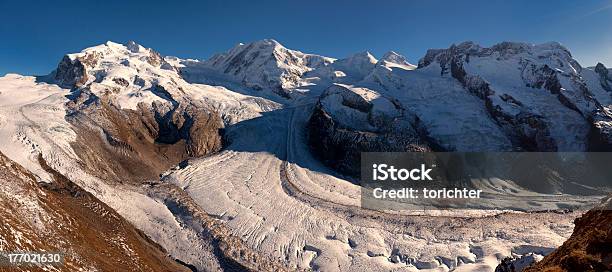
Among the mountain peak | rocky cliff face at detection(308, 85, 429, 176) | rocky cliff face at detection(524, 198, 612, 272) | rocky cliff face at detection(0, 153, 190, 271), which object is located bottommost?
rocky cliff face at detection(0, 153, 190, 271)

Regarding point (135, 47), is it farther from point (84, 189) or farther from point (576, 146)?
point (576, 146)

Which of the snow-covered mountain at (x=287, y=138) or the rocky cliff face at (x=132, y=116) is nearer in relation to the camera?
the snow-covered mountain at (x=287, y=138)

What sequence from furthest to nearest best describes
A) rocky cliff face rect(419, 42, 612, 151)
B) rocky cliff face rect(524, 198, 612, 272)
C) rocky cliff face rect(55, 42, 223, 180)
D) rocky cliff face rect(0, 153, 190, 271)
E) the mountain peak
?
the mountain peak, rocky cliff face rect(419, 42, 612, 151), rocky cliff face rect(55, 42, 223, 180), rocky cliff face rect(0, 153, 190, 271), rocky cliff face rect(524, 198, 612, 272)

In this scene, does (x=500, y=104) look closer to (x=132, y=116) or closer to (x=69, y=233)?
(x=132, y=116)

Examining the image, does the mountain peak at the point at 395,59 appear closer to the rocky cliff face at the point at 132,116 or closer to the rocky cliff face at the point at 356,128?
the rocky cliff face at the point at 356,128

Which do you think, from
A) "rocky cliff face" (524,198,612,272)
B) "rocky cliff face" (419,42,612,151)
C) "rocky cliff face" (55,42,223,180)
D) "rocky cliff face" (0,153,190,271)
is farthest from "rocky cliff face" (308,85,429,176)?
"rocky cliff face" (524,198,612,272)

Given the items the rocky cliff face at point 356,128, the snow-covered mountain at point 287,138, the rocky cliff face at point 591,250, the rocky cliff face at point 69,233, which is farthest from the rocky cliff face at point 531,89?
the rocky cliff face at point 69,233

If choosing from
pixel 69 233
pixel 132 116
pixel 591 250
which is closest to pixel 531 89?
pixel 132 116

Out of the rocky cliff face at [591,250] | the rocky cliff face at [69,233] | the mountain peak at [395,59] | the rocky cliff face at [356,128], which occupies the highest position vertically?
the mountain peak at [395,59]

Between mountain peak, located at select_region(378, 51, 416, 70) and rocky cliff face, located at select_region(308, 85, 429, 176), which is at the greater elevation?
mountain peak, located at select_region(378, 51, 416, 70)

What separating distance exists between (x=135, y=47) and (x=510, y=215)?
146 meters

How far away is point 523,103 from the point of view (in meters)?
109

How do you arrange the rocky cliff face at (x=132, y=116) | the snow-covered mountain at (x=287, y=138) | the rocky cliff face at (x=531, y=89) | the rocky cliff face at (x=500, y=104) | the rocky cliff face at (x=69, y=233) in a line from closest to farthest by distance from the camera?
the rocky cliff face at (x=69, y=233)
the snow-covered mountain at (x=287, y=138)
the rocky cliff face at (x=132, y=116)
the rocky cliff face at (x=500, y=104)
the rocky cliff face at (x=531, y=89)

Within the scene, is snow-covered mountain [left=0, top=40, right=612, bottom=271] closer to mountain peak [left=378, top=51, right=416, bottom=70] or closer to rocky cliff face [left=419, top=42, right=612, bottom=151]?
rocky cliff face [left=419, top=42, right=612, bottom=151]
